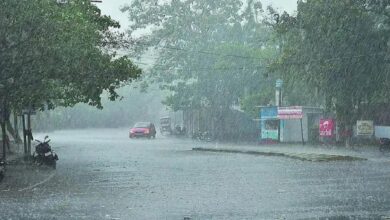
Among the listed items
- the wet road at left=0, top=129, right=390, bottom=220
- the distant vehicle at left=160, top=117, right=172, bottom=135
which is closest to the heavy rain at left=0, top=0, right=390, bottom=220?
the wet road at left=0, top=129, right=390, bottom=220

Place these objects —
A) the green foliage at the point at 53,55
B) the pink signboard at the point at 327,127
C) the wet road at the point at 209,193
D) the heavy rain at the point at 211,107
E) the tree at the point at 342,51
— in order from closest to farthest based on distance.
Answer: the wet road at the point at 209,193 → the heavy rain at the point at 211,107 → the green foliage at the point at 53,55 → the tree at the point at 342,51 → the pink signboard at the point at 327,127

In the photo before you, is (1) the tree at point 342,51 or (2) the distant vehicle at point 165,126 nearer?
(1) the tree at point 342,51

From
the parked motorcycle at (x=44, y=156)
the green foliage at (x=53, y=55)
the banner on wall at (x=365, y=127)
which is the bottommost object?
the parked motorcycle at (x=44, y=156)

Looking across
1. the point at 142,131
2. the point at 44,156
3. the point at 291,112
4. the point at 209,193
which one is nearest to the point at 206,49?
the point at 142,131

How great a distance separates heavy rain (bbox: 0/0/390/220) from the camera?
14000 mm

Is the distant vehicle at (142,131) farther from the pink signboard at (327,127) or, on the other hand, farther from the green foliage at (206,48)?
the pink signboard at (327,127)

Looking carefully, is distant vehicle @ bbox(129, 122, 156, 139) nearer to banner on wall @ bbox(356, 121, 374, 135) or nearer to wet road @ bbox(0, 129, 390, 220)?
banner on wall @ bbox(356, 121, 374, 135)

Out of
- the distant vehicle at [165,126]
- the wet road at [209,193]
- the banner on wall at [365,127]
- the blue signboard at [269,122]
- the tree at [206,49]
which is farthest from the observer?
the distant vehicle at [165,126]

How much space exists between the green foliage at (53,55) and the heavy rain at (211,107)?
0.06 meters

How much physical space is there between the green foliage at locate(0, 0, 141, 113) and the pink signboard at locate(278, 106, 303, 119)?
23339 mm

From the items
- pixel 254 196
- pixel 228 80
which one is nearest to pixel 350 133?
pixel 228 80

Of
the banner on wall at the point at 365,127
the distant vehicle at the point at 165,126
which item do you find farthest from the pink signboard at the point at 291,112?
the distant vehicle at the point at 165,126

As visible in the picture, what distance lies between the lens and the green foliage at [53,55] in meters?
19.1

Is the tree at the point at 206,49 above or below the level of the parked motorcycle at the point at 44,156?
above
